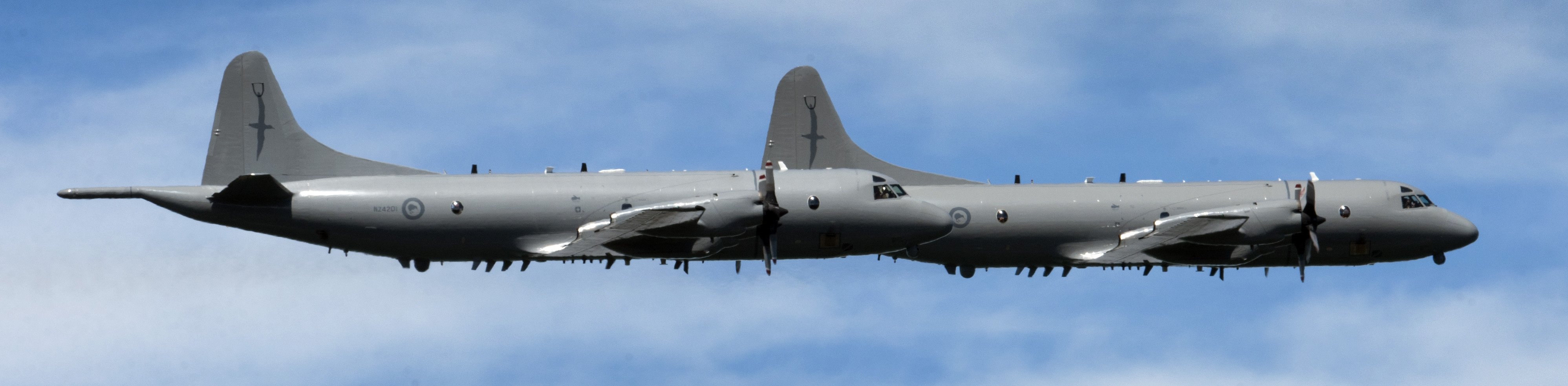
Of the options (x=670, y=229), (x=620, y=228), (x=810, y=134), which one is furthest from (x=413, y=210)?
(x=810, y=134)

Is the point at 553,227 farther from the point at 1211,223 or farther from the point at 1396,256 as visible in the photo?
the point at 1396,256

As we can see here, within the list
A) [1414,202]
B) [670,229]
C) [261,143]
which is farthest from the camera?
[1414,202]

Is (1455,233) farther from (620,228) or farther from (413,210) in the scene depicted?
(413,210)

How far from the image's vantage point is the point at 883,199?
196 feet

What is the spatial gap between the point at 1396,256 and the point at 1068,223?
10.2 m

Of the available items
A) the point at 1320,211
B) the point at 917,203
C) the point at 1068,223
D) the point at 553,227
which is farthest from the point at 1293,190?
the point at 553,227

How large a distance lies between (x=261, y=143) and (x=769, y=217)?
51.4 ft

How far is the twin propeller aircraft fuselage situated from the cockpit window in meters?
→ 0.08

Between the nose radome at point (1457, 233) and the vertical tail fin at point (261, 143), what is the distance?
30.7 metres

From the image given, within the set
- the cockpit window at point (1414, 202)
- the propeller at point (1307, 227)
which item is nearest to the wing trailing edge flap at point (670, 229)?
the propeller at point (1307, 227)

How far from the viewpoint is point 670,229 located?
58125 millimetres

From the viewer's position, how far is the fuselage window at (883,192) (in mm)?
Answer: 59625

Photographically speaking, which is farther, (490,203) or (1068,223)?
(1068,223)

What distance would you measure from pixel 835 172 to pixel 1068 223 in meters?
8.16
